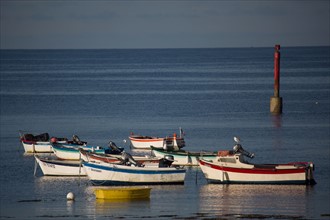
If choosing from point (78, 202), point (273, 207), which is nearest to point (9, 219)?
point (78, 202)

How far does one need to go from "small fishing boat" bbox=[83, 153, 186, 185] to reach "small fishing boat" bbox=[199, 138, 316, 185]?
5.97 feet

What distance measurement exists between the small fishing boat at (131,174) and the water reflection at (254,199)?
1.60 meters

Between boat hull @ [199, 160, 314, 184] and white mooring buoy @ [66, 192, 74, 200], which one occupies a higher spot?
boat hull @ [199, 160, 314, 184]

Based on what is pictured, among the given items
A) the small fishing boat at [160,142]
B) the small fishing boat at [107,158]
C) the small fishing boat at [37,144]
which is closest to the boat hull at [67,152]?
the small fishing boat at [37,144]

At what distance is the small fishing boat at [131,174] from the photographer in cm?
4509

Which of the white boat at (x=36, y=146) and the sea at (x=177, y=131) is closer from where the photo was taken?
the sea at (x=177, y=131)

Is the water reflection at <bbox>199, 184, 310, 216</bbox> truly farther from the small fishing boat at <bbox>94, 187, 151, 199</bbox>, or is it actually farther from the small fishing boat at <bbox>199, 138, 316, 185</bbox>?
the small fishing boat at <bbox>94, 187, 151, 199</bbox>

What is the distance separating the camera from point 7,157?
2255 inches

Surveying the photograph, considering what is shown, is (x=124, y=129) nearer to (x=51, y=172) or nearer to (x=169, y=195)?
(x=51, y=172)

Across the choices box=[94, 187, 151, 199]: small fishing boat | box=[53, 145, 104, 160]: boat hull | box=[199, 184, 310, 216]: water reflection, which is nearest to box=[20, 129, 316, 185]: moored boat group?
box=[199, 184, 310, 216]: water reflection

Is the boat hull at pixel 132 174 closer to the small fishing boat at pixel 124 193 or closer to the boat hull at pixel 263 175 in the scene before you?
the boat hull at pixel 263 175

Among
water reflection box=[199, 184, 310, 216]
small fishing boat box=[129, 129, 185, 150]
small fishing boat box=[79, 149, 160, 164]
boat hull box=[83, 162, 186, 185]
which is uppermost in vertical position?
small fishing boat box=[129, 129, 185, 150]

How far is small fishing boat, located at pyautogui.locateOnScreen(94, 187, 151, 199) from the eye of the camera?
41612 millimetres

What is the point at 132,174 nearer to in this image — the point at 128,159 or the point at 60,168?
the point at 128,159
